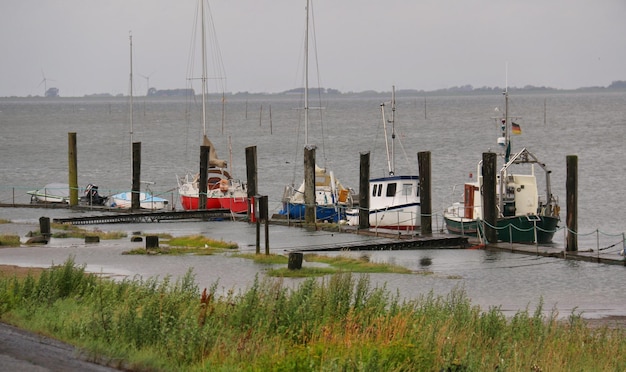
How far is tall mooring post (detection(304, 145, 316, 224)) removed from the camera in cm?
4569

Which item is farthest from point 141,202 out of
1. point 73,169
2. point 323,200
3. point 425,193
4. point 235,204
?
point 425,193

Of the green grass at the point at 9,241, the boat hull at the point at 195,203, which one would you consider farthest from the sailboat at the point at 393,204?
the green grass at the point at 9,241

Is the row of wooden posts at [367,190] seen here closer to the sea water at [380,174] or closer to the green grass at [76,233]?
the sea water at [380,174]

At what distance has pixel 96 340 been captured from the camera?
1748 cm

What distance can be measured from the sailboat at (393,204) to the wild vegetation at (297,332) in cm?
2603

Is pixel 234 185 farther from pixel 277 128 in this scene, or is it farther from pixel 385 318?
pixel 277 128

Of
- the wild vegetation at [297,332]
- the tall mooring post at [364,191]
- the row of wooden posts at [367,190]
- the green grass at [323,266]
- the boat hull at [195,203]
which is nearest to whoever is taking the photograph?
the wild vegetation at [297,332]

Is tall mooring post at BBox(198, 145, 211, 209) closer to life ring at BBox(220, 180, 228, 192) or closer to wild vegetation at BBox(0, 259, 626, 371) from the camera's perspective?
life ring at BBox(220, 180, 228, 192)

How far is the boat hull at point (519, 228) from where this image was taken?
41688mm

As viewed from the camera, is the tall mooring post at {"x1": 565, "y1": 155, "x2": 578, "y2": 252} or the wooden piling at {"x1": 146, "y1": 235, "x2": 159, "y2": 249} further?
the tall mooring post at {"x1": 565, "y1": 155, "x2": 578, "y2": 252}

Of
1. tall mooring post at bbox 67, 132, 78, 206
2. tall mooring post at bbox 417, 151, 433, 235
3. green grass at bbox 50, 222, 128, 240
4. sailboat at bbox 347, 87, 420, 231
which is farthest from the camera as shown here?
tall mooring post at bbox 67, 132, 78, 206

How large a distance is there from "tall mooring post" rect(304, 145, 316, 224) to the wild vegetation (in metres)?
24.5

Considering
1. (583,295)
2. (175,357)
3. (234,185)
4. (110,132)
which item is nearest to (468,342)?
(175,357)

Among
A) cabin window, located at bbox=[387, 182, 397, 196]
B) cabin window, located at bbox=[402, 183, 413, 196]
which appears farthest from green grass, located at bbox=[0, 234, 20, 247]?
cabin window, located at bbox=[402, 183, 413, 196]
